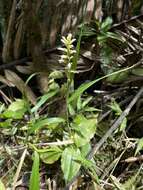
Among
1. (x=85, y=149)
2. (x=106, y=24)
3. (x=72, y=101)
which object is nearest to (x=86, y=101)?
(x=72, y=101)

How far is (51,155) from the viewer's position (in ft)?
4.25

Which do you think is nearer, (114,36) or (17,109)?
(17,109)

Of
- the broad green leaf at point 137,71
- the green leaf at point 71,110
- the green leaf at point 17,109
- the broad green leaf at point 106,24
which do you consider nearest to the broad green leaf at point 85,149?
the green leaf at point 71,110

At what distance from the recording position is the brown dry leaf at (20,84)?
1503 mm

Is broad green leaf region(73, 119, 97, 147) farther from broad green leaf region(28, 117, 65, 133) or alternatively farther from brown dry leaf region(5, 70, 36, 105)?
brown dry leaf region(5, 70, 36, 105)

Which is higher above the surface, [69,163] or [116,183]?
[69,163]

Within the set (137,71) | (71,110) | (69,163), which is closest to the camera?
(69,163)

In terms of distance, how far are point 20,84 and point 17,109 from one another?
0.14 metres

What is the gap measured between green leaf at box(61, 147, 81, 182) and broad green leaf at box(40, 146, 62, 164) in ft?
0.08

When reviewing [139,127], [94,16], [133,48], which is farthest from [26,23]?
[139,127]

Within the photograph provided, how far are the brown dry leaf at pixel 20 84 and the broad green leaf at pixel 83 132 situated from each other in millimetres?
224

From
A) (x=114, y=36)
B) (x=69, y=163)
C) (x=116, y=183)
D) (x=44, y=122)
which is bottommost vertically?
(x=116, y=183)

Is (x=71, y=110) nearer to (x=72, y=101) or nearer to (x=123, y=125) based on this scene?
(x=72, y=101)

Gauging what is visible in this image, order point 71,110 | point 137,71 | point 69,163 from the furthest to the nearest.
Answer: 1. point 137,71
2. point 71,110
3. point 69,163
